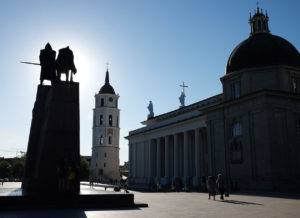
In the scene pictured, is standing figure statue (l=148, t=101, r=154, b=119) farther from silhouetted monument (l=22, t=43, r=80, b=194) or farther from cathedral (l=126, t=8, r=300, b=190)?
silhouetted monument (l=22, t=43, r=80, b=194)

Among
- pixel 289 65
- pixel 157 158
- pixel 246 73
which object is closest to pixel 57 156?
pixel 246 73

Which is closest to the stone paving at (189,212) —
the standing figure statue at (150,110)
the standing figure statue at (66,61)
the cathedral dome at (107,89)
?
the standing figure statue at (66,61)

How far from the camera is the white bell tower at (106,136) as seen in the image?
94438mm

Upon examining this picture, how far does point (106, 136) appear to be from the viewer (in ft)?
317

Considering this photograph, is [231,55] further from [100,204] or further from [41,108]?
[100,204]

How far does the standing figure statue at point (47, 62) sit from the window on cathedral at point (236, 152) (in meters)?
22.7

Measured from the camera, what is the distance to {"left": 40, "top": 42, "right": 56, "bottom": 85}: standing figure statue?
73.7 ft

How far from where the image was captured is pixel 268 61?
38125 mm

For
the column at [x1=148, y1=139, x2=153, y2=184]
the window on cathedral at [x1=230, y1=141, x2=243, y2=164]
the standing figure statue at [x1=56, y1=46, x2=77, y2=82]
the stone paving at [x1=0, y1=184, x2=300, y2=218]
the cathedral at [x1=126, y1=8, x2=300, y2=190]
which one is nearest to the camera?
the stone paving at [x1=0, y1=184, x2=300, y2=218]

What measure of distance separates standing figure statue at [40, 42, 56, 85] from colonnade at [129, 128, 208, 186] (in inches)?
1126

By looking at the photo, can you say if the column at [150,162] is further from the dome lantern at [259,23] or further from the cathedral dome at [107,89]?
the cathedral dome at [107,89]

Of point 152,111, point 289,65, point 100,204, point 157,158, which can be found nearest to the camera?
point 100,204

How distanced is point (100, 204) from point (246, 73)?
2782cm

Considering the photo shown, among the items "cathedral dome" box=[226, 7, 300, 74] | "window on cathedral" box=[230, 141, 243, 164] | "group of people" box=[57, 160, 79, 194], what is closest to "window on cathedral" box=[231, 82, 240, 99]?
"cathedral dome" box=[226, 7, 300, 74]
